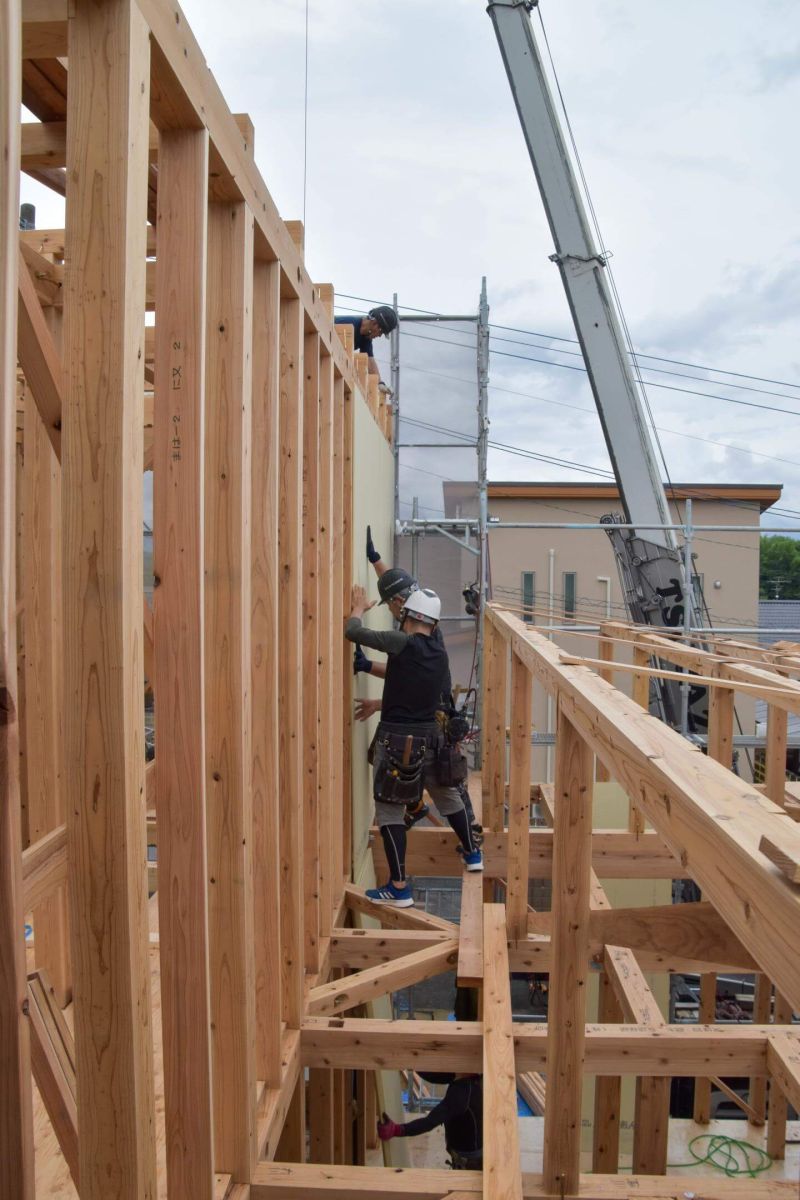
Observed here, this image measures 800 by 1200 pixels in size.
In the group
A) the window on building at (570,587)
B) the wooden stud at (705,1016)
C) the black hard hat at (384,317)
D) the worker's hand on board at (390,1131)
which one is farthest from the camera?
the window on building at (570,587)

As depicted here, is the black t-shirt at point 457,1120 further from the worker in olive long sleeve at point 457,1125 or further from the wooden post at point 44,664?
the wooden post at point 44,664

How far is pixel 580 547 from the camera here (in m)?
17.1

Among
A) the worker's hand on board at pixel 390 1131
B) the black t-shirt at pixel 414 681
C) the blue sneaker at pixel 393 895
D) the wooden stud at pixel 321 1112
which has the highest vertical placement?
the black t-shirt at pixel 414 681

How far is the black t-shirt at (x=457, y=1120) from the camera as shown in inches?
149

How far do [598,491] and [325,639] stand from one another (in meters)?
13.9

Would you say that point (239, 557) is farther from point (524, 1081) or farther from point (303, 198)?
point (524, 1081)

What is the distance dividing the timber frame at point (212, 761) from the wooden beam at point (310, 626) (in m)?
0.01

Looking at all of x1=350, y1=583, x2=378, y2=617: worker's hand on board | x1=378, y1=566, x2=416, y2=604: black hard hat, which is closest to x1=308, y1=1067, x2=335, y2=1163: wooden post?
x1=350, y1=583, x2=378, y2=617: worker's hand on board

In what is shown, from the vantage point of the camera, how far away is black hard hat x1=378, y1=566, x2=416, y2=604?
194 inches

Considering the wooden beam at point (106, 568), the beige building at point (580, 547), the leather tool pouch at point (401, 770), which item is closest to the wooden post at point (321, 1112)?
the leather tool pouch at point (401, 770)

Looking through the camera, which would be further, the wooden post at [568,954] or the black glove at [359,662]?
the black glove at [359,662]

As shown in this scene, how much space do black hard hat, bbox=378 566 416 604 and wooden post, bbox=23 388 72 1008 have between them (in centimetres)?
177

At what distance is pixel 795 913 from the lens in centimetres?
94

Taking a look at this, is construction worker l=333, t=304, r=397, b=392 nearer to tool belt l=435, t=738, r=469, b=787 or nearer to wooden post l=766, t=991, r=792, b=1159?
tool belt l=435, t=738, r=469, b=787
